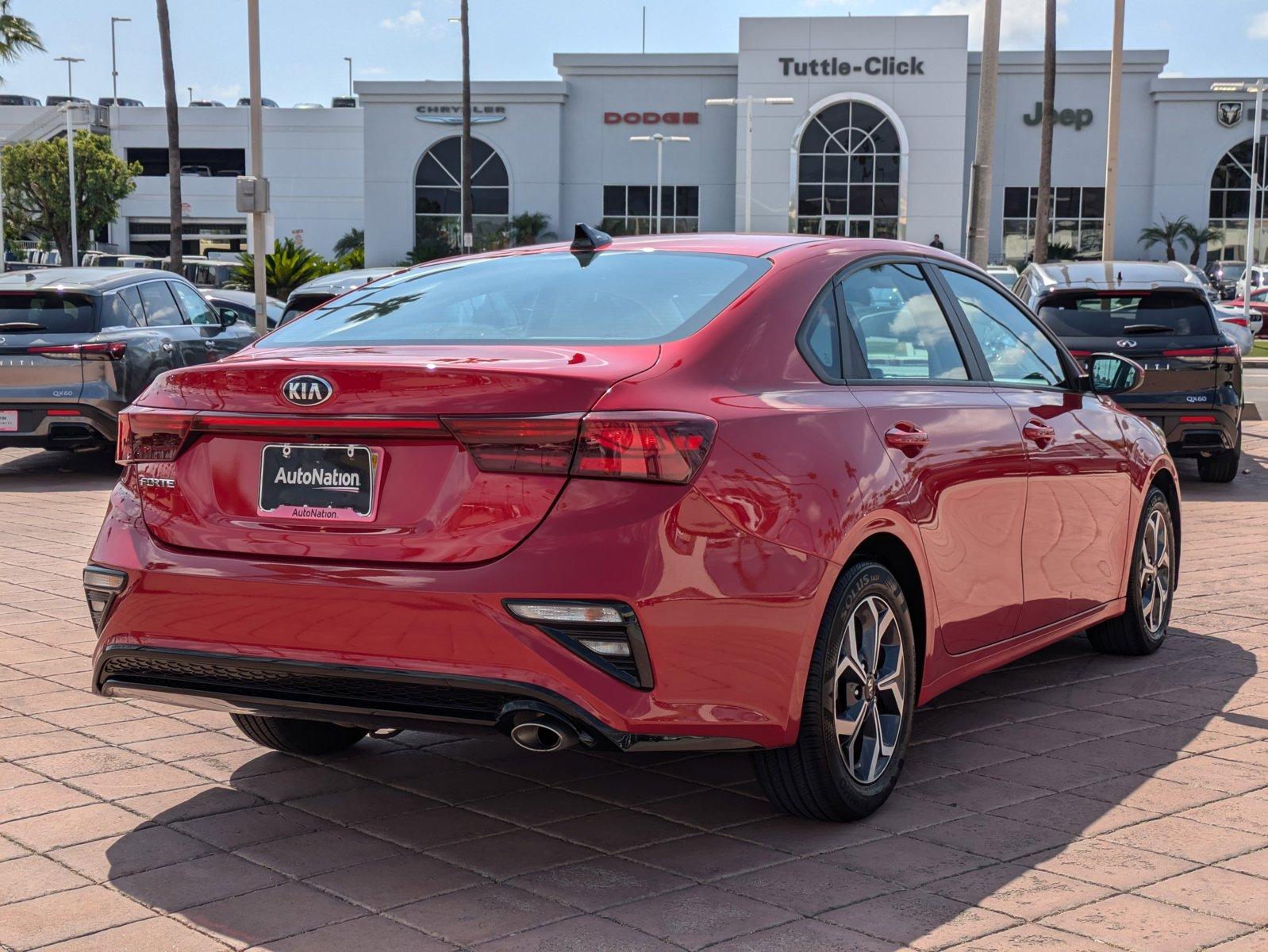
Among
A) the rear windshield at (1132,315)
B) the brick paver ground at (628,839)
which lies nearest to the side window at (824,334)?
the brick paver ground at (628,839)

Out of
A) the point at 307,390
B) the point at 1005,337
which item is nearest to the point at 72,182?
the point at 1005,337

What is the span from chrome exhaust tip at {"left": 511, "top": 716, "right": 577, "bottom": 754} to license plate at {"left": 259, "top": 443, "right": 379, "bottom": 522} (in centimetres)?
62

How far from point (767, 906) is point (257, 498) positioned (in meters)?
1.57

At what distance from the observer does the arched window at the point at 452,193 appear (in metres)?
60.9

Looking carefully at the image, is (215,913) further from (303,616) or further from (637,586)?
(637,586)

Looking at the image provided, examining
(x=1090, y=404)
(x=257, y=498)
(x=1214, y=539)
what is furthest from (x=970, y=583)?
(x=1214, y=539)

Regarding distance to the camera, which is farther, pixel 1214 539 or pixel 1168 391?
pixel 1168 391

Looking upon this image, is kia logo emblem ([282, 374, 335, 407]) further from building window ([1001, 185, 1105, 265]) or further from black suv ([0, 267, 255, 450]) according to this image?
building window ([1001, 185, 1105, 265])

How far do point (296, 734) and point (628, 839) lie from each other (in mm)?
1293

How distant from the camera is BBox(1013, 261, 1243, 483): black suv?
39.6 ft

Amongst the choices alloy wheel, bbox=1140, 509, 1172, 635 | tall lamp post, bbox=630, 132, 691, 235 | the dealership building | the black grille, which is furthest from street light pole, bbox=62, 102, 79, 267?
the black grille

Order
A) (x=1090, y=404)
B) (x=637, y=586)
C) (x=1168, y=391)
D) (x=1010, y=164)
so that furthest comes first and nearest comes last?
1. (x=1010, y=164)
2. (x=1168, y=391)
3. (x=1090, y=404)
4. (x=637, y=586)

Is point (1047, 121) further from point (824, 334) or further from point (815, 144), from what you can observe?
point (824, 334)

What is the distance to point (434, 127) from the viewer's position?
61219 millimetres
